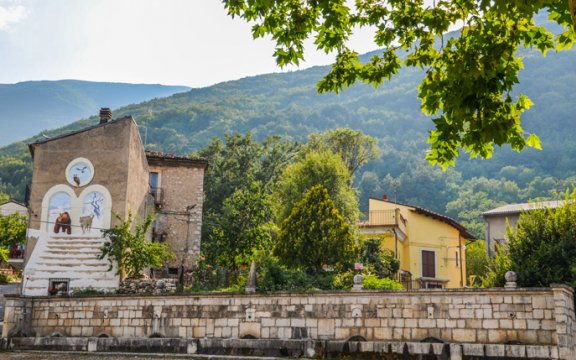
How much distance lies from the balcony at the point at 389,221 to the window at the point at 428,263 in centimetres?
203

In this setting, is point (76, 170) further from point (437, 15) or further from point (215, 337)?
point (437, 15)

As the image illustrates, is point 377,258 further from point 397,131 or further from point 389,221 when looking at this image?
point 397,131

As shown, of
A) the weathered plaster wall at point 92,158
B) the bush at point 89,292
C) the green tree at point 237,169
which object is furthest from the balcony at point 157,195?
the bush at point 89,292

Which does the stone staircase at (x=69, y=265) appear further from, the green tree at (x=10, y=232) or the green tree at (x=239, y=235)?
the green tree at (x=10, y=232)

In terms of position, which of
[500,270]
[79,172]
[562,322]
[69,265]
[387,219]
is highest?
[79,172]

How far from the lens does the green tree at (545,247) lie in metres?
22.7

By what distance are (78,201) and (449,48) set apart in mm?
23307

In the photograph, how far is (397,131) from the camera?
117m

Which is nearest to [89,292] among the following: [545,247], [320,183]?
[320,183]

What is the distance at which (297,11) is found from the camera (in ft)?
28.6

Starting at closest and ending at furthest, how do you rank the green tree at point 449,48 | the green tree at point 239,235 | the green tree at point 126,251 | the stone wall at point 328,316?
1. the green tree at point 449,48
2. the stone wall at point 328,316
3. the green tree at point 126,251
4. the green tree at point 239,235

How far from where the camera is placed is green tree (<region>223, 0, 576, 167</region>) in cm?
722

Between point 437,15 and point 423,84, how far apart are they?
1.09 metres

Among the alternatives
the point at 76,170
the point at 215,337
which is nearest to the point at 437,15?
the point at 215,337
